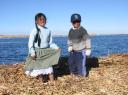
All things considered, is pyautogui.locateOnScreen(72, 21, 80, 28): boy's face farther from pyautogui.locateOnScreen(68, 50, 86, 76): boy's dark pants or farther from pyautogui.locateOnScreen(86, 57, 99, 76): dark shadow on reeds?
pyautogui.locateOnScreen(86, 57, 99, 76): dark shadow on reeds

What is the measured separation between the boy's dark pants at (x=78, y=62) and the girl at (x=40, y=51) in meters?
1.02

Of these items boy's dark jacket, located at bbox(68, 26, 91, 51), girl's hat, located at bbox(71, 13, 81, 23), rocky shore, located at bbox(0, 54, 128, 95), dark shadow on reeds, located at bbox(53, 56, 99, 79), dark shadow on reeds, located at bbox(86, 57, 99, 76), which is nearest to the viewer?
rocky shore, located at bbox(0, 54, 128, 95)

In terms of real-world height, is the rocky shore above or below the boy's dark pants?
below

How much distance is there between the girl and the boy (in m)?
0.99

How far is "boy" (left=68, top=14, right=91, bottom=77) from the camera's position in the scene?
11.7m

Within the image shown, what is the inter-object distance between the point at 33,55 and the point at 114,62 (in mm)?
5216

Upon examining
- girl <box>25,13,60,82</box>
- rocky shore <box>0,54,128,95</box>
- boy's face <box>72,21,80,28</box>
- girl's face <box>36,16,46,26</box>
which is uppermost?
girl's face <box>36,16,46,26</box>

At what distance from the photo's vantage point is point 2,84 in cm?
1058

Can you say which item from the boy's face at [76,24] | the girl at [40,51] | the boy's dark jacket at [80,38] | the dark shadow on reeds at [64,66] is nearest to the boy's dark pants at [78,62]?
the boy's dark jacket at [80,38]

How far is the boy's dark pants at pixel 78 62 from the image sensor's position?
39.0 feet

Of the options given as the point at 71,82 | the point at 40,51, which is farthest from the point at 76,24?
the point at 71,82

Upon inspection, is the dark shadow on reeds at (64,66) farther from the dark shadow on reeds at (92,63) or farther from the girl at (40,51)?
the girl at (40,51)

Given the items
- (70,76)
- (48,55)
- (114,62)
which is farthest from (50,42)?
(114,62)

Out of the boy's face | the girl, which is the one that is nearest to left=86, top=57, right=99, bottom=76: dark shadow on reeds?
the boy's face
